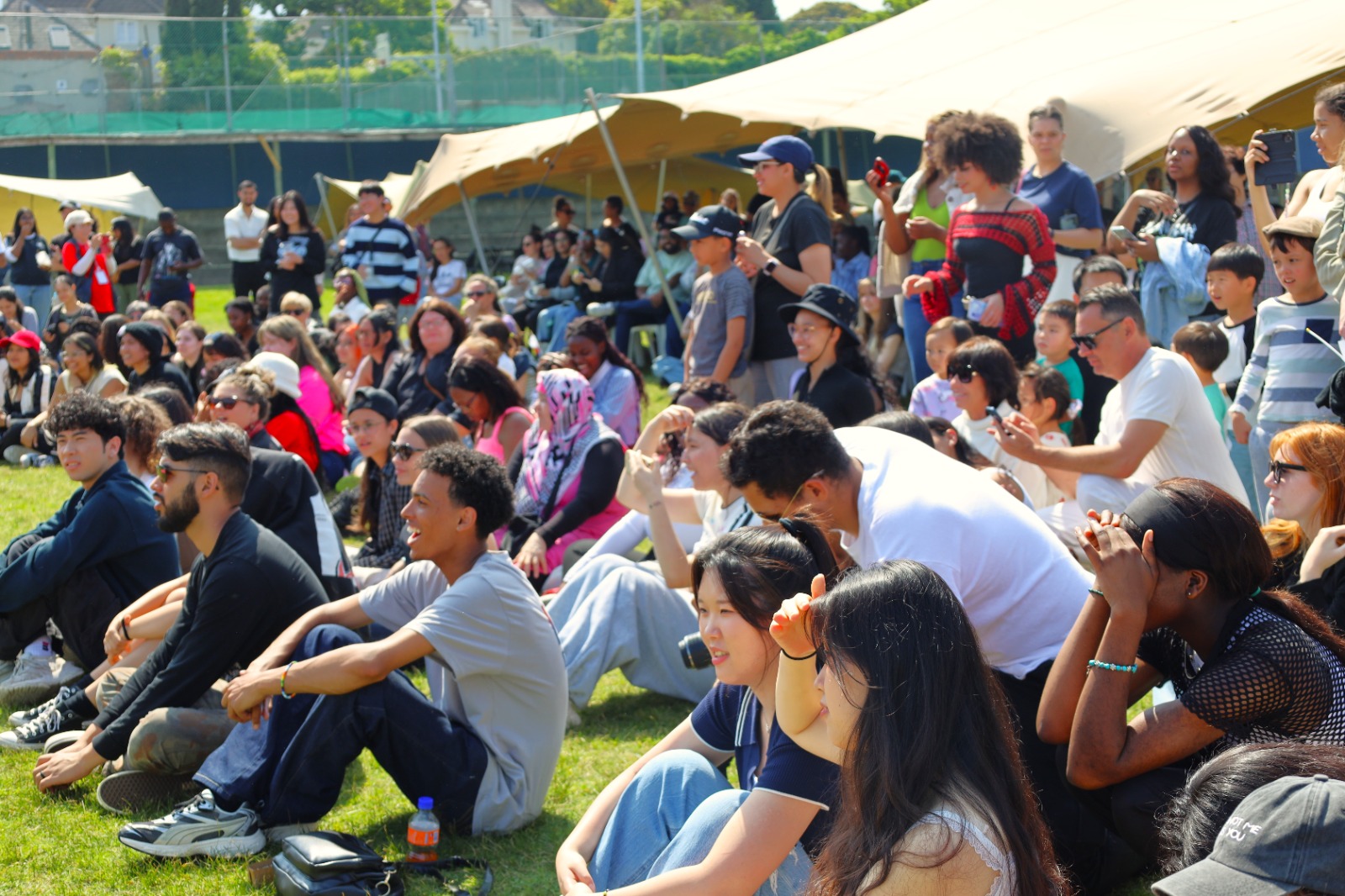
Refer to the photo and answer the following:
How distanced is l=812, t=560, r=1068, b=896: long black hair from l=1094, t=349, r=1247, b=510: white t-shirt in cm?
290

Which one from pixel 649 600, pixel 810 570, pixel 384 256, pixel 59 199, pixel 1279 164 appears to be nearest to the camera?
pixel 810 570

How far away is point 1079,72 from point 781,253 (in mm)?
2859

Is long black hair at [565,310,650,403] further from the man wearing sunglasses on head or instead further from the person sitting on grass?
the man wearing sunglasses on head

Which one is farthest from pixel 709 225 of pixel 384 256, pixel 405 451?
pixel 384 256

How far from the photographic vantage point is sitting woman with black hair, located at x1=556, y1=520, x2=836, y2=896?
245cm

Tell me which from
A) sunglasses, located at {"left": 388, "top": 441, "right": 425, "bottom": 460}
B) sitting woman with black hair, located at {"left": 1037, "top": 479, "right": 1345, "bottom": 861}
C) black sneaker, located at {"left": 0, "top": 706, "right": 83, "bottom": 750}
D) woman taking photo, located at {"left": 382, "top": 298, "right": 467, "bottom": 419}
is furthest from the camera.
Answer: woman taking photo, located at {"left": 382, "top": 298, "right": 467, "bottom": 419}

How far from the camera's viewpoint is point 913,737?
6.41 feet

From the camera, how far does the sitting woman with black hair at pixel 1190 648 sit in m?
2.62

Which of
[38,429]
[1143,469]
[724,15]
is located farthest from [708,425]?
[724,15]

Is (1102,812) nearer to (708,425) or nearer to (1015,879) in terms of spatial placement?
(1015,879)

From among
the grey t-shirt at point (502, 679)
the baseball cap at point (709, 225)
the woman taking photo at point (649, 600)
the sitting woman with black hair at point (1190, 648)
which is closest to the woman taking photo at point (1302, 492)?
the sitting woman with black hair at point (1190, 648)

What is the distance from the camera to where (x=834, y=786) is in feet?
7.91

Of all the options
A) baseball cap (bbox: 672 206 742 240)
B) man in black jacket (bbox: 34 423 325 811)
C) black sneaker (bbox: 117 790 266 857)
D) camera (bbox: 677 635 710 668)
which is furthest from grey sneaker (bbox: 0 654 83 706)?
baseball cap (bbox: 672 206 742 240)

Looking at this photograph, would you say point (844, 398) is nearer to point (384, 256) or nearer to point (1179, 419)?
point (1179, 419)
